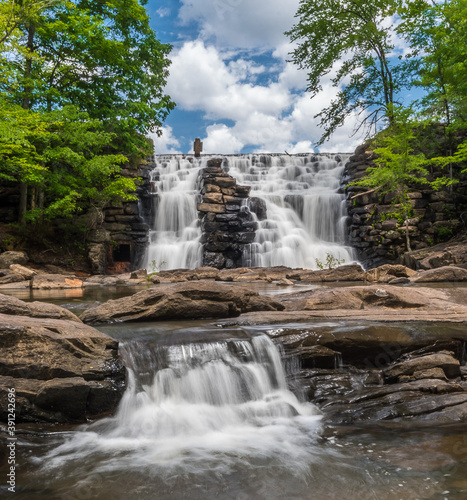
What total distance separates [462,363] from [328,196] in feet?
57.9

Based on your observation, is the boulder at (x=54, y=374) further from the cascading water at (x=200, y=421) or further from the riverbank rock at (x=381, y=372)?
the riverbank rock at (x=381, y=372)

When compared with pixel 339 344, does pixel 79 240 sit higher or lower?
higher

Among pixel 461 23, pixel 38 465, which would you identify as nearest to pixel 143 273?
pixel 38 465

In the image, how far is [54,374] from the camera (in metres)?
3.34

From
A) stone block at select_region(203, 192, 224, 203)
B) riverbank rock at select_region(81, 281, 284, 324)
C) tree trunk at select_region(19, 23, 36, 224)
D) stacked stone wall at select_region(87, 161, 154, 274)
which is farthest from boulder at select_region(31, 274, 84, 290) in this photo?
stone block at select_region(203, 192, 224, 203)

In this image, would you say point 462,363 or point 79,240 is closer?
point 462,363

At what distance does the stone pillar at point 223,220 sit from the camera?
18.4 metres

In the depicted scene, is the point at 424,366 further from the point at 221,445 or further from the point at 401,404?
the point at 221,445

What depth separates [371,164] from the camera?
2117cm

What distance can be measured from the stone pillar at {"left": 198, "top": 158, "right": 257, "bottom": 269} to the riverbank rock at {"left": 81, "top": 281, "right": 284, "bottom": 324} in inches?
466

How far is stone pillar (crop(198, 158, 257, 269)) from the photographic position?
18.4 meters

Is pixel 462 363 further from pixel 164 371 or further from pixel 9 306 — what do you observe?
pixel 9 306

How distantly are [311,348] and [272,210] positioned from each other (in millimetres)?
16672

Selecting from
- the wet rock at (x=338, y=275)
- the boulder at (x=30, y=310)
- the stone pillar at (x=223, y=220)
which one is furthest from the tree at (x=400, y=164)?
the boulder at (x=30, y=310)
